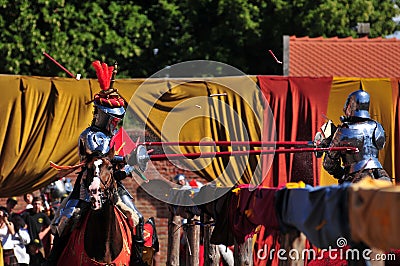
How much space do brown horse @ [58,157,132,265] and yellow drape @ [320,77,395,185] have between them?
5709 mm

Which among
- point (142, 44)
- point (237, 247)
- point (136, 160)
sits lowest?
point (237, 247)

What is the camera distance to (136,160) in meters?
9.88

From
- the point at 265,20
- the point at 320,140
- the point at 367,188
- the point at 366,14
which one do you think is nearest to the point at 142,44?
the point at 265,20

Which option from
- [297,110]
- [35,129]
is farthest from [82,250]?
[297,110]

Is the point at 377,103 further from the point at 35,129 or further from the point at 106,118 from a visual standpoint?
the point at 106,118

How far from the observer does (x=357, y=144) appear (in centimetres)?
1047

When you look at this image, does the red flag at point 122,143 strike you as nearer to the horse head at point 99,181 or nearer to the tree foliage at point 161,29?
the horse head at point 99,181

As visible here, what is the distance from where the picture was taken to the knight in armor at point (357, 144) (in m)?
10.4

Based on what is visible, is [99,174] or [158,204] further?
[158,204]

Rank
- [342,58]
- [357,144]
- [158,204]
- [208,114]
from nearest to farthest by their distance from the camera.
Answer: [357,144] → [208,114] → [158,204] → [342,58]

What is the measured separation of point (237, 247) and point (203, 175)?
489 centimetres

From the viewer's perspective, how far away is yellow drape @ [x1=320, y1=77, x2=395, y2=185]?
14.9m

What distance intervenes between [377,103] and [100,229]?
657 centimetres

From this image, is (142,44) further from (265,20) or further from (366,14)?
(366,14)
